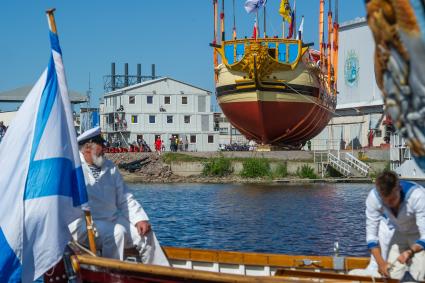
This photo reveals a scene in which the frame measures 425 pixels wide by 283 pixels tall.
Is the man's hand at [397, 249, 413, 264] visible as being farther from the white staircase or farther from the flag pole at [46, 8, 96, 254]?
the white staircase

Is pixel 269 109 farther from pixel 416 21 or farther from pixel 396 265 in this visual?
pixel 416 21

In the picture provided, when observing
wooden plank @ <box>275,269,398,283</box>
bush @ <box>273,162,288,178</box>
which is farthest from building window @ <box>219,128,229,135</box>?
wooden plank @ <box>275,269,398,283</box>

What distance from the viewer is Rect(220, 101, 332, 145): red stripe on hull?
52.4m

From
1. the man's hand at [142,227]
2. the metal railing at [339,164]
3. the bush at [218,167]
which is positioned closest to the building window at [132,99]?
the bush at [218,167]

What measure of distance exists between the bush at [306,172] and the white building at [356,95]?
63.2 feet

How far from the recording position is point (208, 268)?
37.2ft

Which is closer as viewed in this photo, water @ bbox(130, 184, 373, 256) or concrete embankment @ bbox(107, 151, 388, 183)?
water @ bbox(130, 184, 373, 256)

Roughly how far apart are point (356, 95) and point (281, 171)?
2952cm

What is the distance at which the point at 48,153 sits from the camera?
33.4ft

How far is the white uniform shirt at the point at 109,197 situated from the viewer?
10594 millimetres

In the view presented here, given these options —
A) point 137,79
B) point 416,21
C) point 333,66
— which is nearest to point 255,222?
point 416,21

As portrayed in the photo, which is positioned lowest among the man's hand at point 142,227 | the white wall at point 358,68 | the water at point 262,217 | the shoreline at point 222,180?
the water at point 262,217

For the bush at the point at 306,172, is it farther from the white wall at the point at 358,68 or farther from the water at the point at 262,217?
the white wall at the point at 358,68

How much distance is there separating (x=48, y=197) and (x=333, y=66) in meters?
52.3
